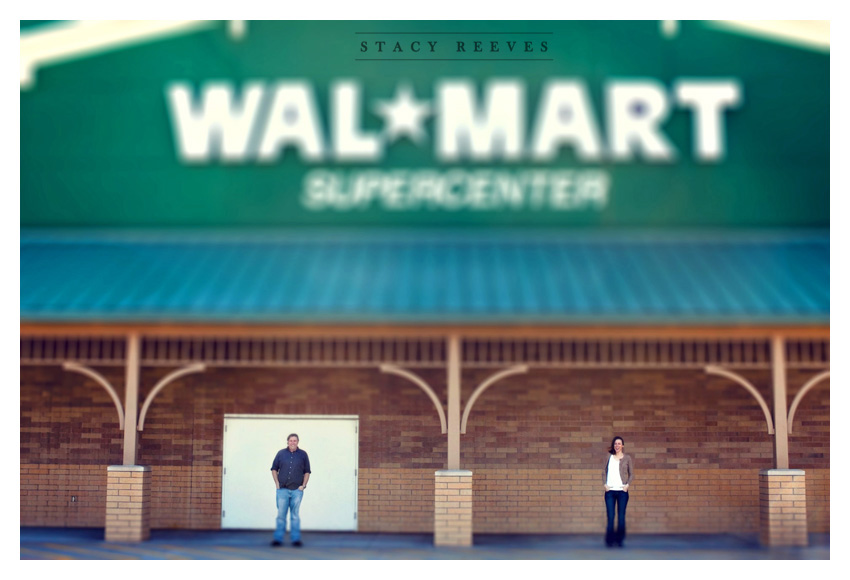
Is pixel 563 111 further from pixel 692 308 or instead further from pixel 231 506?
pixel 231 506

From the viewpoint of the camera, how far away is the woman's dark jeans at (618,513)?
12.0 m

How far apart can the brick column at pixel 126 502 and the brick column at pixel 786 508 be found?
862cm

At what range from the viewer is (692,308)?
11.5m

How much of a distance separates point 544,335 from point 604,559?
3.01 metres

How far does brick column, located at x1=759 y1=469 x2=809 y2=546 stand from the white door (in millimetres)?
6112

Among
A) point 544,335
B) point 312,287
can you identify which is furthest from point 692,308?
point 312,287

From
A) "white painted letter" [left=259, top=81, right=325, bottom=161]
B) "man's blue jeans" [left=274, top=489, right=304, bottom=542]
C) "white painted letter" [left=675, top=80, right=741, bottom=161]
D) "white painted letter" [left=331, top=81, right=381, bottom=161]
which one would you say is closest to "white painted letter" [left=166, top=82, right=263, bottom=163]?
"white painted letter" [left=259, top=81, right=325, bottom=161]

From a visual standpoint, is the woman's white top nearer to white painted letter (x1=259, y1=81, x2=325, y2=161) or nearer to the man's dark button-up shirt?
the man's dark button-up shirt

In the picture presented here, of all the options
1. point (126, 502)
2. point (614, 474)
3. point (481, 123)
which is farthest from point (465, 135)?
point (126, 502)

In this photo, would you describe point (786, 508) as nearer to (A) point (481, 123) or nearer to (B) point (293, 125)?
(A) point (481, 123)

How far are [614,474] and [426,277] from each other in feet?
12.6

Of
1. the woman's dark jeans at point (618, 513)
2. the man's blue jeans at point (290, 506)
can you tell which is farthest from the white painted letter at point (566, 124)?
the man's blue jeans at point (290, 506)

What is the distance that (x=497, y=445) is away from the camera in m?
13.7

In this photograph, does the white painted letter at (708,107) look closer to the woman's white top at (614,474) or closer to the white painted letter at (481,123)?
the white painted letter at (481,123)
